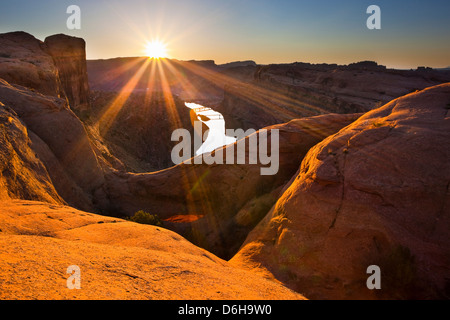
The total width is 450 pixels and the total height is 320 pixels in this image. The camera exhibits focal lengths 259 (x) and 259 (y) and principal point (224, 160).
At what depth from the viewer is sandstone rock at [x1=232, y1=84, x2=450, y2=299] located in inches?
212

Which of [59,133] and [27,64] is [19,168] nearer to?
[59,133]

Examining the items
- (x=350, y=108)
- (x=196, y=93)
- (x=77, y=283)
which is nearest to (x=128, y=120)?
(x=350, y=108)

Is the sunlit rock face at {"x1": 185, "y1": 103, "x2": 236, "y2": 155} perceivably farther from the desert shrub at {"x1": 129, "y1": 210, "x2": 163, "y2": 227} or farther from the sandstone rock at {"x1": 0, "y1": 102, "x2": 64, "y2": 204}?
the sandstone rock at {"x1": 0, "y1": 102, "x2": 64, "y2": 204}

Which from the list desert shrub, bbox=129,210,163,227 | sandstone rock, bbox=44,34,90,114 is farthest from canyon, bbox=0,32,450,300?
sandstone rock, bbox=44,34,90,114

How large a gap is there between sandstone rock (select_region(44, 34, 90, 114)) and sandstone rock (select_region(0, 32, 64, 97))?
1.41m

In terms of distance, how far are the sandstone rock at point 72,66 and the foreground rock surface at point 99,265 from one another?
25486mm

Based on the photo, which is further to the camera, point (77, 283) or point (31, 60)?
point (31, 60)

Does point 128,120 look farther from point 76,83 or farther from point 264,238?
point 264,238

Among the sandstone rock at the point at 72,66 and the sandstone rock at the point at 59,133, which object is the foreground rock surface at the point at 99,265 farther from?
the sandstone rock at the point at 72,66

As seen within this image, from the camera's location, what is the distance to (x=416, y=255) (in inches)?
211

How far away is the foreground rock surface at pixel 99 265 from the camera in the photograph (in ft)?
10.9
